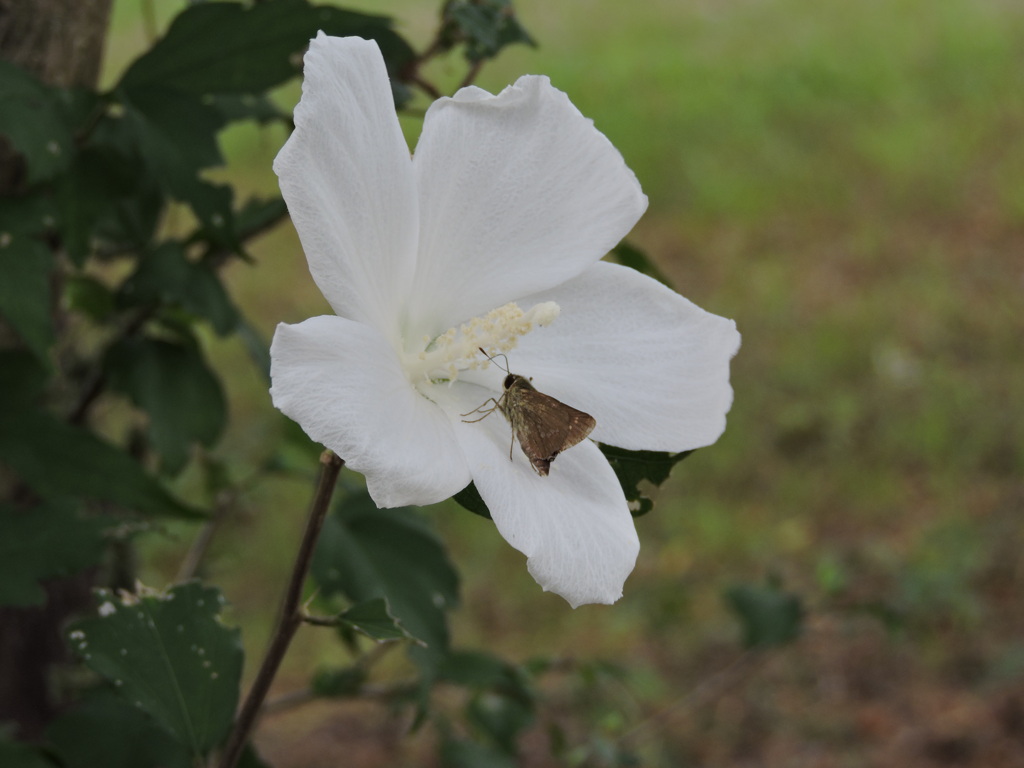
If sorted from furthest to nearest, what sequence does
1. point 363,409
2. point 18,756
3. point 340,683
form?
point 340,683, point 18,756, point 363,409

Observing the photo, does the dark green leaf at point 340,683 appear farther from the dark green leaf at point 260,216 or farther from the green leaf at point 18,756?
the dark green leaf at point 260,216

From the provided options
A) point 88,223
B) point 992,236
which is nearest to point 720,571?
point 992,236

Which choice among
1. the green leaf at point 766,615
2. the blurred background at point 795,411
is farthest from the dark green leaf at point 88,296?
the green leaf at point 766,615

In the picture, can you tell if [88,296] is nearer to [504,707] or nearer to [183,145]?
[183,145]

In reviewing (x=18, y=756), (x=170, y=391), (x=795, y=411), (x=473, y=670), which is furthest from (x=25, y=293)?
(x=795, y=411)

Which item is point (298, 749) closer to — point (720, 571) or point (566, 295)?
point (720, 571)

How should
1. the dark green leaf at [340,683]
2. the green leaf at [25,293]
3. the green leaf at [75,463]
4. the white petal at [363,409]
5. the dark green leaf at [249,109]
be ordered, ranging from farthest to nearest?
the dark green leaf at [340,683], the dark green leaf at [249,109], the green leaf at [75,463], the green leaf at [25,293], the white petal at [363,409]
